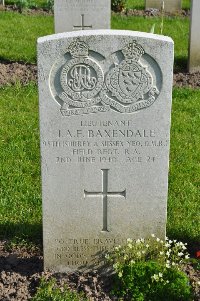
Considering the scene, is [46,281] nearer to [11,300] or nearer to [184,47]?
[11,300]

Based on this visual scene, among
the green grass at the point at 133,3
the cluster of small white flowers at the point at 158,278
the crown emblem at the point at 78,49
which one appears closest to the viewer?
the crown emblem at the point at 78,49

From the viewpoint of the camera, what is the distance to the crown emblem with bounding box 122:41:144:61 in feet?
12.0

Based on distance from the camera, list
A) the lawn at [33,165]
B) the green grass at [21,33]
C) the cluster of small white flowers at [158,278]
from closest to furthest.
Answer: the cluster of small white flowers at [158,278] < the lawn at [33,165] < the green grass at [21,33]

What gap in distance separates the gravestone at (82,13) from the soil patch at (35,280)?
17.8 feet

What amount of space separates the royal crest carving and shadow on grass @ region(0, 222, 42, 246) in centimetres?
132

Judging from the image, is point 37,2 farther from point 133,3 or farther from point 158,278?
point 158,278

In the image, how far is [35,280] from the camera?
413cm

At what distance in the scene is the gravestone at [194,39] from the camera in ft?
29.0

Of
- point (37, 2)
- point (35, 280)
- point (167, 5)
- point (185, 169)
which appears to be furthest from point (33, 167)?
point (37, 2)

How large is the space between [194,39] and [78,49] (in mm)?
5887

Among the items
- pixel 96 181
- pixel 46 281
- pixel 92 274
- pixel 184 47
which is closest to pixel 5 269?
pixel 46 281

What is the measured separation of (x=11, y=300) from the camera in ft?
12.8

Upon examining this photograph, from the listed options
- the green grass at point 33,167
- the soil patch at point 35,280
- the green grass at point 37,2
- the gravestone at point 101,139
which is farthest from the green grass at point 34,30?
the gravestone at point 101,139

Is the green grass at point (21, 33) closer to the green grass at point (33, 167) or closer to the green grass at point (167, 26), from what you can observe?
the green grass at point (167, 26)
